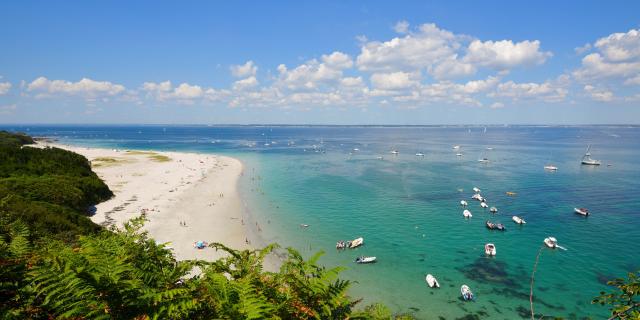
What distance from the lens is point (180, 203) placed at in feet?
190

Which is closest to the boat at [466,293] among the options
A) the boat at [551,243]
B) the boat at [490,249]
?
the boat at [490,249]

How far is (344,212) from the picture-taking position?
184 ft

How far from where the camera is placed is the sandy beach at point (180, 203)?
137 ft

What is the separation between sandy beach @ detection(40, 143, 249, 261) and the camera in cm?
4188

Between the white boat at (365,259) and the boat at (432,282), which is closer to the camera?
the boat at (432,282)

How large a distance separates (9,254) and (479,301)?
3301 cm

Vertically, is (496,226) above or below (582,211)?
below

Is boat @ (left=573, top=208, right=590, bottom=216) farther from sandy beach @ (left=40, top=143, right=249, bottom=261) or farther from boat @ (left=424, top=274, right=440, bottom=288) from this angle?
sandy beach @ (left=40, top=143, right=249, bottom=261)

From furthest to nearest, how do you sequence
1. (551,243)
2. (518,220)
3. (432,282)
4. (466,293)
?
(518,220)
(551,243)
(432,282)
(466,293)


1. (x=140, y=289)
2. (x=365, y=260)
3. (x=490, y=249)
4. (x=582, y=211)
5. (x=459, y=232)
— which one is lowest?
(x=459, y=232)

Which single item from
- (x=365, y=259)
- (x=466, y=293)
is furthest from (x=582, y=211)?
(x=365, y=259)

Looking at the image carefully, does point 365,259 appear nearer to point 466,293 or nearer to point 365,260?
point 365,260

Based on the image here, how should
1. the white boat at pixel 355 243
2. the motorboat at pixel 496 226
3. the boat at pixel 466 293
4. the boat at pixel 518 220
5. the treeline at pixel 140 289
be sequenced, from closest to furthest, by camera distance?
1. the treeline at pixel 140 289
2. the boat at pixel 466 293
3. the white boat at pixel 355 243
4. the motorboat at pixel 496 226
5. the boat at pixel 518 220

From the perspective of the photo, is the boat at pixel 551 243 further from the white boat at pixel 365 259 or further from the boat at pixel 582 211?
the white boat at pixel 365 259
